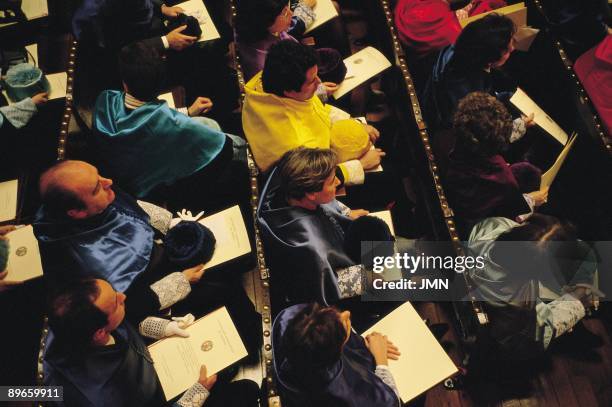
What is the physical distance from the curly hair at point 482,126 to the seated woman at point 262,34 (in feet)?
3.14

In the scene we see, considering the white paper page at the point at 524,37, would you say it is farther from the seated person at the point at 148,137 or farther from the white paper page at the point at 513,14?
the seated person at the point at 148,137

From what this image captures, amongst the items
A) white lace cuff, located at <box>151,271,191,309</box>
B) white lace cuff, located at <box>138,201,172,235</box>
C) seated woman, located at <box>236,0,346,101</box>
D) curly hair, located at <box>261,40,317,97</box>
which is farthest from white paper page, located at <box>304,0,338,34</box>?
white lace cuff, located at <box>151,271,191,309</box>

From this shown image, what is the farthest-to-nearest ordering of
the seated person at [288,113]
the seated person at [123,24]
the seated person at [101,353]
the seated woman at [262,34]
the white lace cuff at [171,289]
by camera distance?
the seated person at [123,24], the seated woman at [262,34], the seated person at [288,113], the white lace cuff at [171,289], the seated person at [101,353]

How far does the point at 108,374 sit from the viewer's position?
6.68 ft

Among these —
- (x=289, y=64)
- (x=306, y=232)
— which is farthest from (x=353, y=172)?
(x=289, y=64)

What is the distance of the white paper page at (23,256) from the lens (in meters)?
2.39

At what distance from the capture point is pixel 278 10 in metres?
2.82

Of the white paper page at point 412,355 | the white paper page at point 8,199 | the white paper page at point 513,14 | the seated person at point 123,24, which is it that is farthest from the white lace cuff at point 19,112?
the white paper page at point 513,14

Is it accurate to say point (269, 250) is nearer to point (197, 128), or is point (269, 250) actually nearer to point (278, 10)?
point (197, 128)

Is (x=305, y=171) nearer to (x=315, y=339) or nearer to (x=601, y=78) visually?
(x=315, y=339)

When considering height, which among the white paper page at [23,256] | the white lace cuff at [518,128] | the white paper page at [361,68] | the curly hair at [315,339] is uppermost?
the white paper page at [361,68]

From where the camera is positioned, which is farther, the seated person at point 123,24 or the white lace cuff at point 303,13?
the white lace cuff at point 303,13

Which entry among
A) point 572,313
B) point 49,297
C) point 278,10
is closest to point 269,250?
point 49,297

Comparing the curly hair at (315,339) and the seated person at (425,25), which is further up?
the seated person at (425,25)
